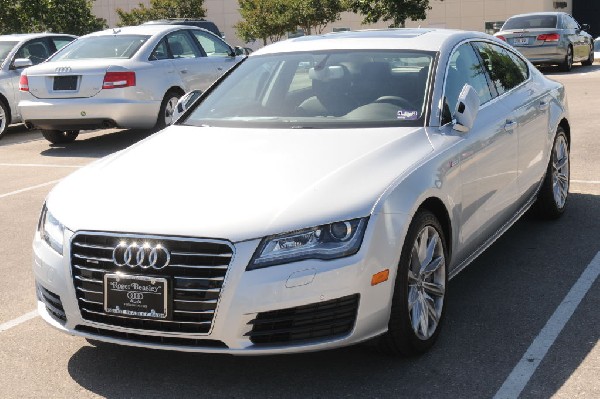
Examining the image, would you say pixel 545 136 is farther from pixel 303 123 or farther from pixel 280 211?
pixel 280 211

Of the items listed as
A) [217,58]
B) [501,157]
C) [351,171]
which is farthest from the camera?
[217,58]

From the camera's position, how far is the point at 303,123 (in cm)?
533

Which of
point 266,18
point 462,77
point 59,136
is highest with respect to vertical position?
point 462,77

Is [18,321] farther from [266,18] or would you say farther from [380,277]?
[266,18]

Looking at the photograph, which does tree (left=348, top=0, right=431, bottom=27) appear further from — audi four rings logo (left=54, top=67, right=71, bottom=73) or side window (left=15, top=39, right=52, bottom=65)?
audi four rings logo (left=54, top=67, right=71, bottom=73)

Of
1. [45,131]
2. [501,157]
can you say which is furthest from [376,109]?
[45,131]

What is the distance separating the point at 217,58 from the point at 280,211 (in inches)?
423

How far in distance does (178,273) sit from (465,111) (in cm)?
208

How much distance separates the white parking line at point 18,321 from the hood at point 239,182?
3.28ft

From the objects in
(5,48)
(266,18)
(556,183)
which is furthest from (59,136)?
(266,18)

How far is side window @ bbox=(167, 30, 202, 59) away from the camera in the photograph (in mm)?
13626

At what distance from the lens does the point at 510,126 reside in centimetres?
594

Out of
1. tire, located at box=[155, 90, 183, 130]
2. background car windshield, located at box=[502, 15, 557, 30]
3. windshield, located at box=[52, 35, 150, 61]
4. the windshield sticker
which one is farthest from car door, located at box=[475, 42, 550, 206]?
background car windshield, located at box=[502, 15, 557, 30]

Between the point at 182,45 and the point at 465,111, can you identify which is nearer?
the point at 465,111
